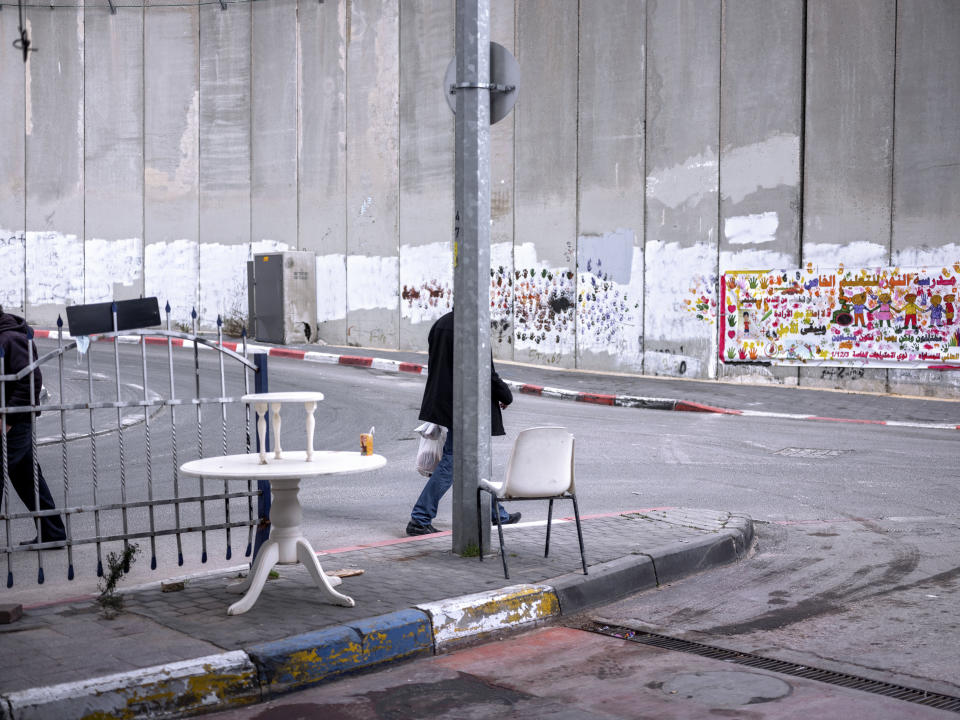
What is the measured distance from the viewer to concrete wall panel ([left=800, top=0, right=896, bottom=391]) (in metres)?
17.0

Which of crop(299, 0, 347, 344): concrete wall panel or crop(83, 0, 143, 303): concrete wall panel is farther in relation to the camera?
crop(83, 0, 143, 303): concrete wall panel

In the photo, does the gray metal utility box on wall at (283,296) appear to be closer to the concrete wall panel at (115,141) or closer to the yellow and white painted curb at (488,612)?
the concrete wall panel at (115,141)

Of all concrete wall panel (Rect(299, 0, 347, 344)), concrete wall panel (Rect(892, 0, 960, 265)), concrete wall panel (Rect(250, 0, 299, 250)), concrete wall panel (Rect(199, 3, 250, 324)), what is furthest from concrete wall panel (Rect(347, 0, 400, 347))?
concrete wall panel (Rect(892, 0, 960, 265))

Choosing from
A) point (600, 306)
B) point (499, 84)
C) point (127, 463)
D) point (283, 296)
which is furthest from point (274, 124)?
point (499, 84)

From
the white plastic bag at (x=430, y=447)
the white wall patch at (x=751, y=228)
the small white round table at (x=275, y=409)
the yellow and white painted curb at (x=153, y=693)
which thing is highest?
the white wall patch at (x=751, y=228)

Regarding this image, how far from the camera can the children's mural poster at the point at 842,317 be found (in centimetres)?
1681

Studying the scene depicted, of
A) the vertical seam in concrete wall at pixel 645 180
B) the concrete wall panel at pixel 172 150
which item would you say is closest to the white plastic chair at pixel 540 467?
the vertical seam in concrete wall at pixel 645 180

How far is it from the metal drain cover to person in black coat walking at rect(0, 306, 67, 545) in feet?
14.3

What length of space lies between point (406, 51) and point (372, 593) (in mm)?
19190

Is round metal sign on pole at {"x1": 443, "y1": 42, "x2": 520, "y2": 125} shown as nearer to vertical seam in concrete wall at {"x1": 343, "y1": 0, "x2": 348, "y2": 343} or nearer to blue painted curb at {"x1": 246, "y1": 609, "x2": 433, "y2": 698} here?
blue painted curb at {"x1": 246, "y1": 609, "x2": 433, "y2": 698}

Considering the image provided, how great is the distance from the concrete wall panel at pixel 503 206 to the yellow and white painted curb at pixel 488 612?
15.9 m

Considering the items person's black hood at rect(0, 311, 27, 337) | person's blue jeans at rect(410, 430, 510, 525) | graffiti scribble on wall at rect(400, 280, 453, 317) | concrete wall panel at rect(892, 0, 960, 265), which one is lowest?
person's blue jeans at rect(410, 430, 510, 525)

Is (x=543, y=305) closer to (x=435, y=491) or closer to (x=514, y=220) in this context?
(x=514, y=220)

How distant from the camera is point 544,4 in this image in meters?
20.8
